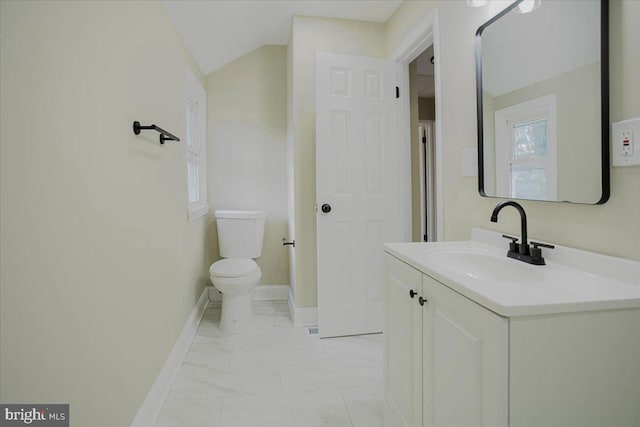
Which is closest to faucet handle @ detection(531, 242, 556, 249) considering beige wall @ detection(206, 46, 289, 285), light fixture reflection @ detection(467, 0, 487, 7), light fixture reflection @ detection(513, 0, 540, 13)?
light fixture reflection @ detection(513, 0, 540, 13)

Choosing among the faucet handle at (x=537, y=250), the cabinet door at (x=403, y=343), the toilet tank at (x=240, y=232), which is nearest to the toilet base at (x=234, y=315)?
the toilet tank at (x=240, y=232)

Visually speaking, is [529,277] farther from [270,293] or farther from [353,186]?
[270,293]

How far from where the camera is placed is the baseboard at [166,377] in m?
1.60

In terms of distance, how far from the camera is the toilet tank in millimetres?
3186

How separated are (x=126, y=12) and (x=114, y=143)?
2.02 ft

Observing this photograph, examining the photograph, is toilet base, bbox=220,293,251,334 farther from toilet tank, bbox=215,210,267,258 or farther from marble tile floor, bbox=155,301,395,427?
toilet tank, bbox=215,210,267,258

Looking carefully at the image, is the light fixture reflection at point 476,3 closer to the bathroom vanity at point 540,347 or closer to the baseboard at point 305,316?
the bathroom vanity at point 540,347

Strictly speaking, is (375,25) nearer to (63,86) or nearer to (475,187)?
(475,187)

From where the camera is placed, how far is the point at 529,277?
3.87 ft

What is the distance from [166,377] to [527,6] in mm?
2408

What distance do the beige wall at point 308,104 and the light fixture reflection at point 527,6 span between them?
161 centimetres

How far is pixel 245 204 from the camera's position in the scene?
347 cm

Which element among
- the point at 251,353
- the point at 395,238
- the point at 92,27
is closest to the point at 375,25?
the point at 395,238

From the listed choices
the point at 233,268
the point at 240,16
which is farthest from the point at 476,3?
the point at 233,268
